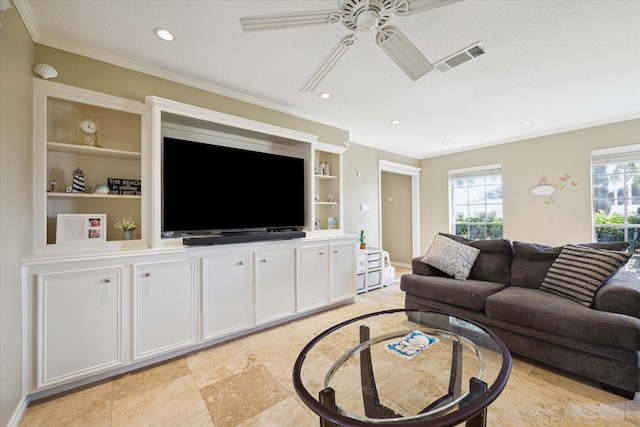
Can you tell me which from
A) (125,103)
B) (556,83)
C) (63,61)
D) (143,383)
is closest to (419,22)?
(556,83)

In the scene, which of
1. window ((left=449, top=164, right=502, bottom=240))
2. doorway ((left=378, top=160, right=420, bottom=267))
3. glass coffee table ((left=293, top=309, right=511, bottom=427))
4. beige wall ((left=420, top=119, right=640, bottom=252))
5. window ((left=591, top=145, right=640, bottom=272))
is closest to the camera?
glass coffee table ((left=293, top=309, right=511, bottom=427))

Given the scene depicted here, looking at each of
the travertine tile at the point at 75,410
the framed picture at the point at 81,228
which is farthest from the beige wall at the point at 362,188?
the travertine tile at the point at 75,410

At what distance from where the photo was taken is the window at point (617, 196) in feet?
11.5

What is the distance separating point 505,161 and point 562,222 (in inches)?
50.6

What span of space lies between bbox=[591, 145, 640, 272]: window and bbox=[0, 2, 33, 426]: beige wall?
6.05 metres

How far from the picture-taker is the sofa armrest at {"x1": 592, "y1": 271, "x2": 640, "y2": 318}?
1857 millimetres

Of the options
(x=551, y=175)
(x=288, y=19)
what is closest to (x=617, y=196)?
(x=551, y=175)

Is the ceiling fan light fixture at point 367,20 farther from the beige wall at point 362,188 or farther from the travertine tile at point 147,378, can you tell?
the beige wall at point 362,188

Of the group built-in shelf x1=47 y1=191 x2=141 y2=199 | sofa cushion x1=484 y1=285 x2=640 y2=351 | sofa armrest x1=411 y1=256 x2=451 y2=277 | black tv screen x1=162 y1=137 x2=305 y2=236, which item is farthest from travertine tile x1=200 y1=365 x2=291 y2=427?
sofa armrest x1=411 y1=256 x2=451 y2=277

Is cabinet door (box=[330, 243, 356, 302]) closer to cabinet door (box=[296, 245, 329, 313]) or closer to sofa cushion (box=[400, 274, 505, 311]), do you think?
cabinet door (box=[296, 245, 329, 313])

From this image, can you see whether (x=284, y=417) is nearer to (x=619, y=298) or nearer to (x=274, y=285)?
(x=274, y=285)

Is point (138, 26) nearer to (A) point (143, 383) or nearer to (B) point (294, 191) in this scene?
(B) point (294, 191)

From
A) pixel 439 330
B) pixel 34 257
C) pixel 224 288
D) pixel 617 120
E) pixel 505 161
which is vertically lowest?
pixel 439 330

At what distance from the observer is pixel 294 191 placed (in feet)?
10.6
